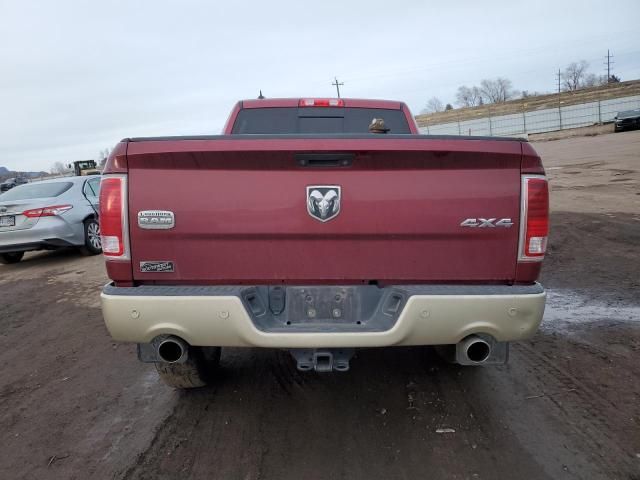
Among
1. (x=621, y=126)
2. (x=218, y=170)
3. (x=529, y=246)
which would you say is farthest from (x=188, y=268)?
(x=621, y=126)

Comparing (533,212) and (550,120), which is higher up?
(550,120)

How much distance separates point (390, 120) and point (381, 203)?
7.31 ft

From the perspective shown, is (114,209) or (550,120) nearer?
(114,209)

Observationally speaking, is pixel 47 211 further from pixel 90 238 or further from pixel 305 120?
pixel 305 120

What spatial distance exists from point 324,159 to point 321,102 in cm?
203

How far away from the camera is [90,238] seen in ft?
29.0

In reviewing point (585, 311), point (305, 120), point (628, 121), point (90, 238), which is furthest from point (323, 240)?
point (628, 121)

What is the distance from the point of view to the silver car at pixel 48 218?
7.98 meters

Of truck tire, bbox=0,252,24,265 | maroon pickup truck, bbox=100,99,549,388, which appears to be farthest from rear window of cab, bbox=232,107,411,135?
truck tire, bbox=0,252,24,265

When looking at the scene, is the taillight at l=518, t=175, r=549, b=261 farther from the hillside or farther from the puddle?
the hillside

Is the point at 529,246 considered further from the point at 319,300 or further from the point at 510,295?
the point at 319,300

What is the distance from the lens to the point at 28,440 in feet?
9.53

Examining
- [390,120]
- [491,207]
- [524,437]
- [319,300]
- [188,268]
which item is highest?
[390,120]

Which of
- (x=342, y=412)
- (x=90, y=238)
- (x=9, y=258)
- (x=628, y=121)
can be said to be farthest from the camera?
(x=628, y=121)
